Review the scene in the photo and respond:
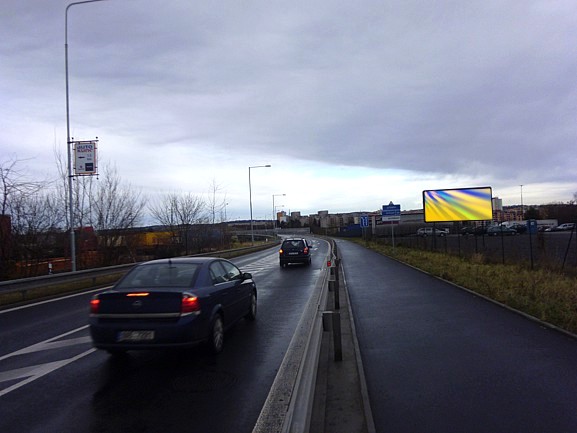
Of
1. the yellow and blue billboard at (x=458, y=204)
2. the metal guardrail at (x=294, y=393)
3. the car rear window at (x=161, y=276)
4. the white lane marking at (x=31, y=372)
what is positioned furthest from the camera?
the yellow and blue billboard at (x=458, y=204)

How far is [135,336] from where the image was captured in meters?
6.11

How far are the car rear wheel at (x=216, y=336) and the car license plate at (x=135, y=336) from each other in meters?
0.95

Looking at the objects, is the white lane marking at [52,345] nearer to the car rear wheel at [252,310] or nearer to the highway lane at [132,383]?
the highway lane at [132,383]

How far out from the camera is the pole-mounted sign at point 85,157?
20.8m

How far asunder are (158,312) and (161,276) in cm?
94

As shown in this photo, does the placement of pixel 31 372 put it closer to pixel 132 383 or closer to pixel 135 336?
pixel 135 336

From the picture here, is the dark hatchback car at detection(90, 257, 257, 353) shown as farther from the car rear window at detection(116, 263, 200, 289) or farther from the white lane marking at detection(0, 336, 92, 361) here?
the white lane marking at detection(0, 336, 92, 361)

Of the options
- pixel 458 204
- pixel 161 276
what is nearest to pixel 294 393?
pixel 161 276

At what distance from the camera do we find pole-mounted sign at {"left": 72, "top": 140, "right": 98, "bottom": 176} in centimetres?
2078

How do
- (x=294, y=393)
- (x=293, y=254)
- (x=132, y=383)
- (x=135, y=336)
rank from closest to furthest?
1. (x=294, y=393)
2. (x=132, y=383)
3. (x=135, y=336)
4. (x=293, y=254)

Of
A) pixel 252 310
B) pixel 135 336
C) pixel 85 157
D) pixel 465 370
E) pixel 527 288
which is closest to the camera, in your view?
pixel 465 370

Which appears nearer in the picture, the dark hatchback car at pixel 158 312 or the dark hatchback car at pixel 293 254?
the dark hatchback car at pixel 158 312

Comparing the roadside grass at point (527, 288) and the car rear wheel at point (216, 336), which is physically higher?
the car rear wheel at point (216, 336)

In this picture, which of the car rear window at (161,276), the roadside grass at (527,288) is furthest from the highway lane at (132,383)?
the roadside grass at (527,288)
